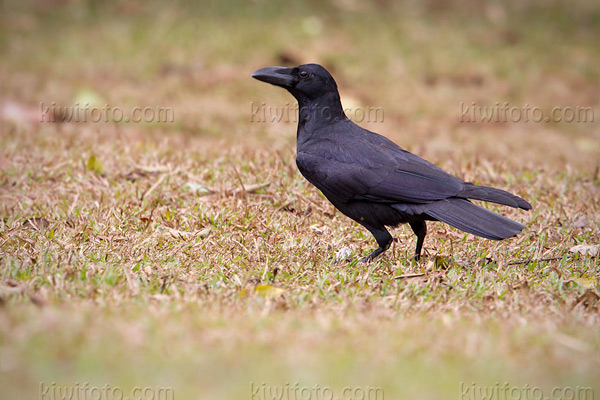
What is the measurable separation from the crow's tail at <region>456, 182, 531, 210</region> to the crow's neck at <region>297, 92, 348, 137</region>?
1.11 m

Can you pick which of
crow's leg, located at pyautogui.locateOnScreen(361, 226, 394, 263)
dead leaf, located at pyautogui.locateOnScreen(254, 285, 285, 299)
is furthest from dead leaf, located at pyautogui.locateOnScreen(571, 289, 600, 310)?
dead leaf, located at pyautogui.locateOnScreen(254, 285, 285, 299)

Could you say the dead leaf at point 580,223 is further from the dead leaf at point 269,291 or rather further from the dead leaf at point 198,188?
the dead leaf at point 198,188

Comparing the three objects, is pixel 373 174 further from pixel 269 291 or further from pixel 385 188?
pixel 269 291

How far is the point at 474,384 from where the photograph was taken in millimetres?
2666

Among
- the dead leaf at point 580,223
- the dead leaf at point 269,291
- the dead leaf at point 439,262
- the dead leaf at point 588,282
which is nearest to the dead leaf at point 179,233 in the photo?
the dead leaf at point 269,291

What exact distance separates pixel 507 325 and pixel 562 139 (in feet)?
19.3

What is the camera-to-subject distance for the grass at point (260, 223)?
275 cm

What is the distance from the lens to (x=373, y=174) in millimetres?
4289

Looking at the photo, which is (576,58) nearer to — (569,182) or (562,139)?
(562,139)

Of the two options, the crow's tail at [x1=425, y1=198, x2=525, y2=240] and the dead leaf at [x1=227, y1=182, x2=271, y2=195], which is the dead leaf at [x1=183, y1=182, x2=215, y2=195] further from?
the crow's tail at [x1=425, y1=198, x2=525, y2=240]

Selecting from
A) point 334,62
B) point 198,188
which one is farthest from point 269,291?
point 334,62

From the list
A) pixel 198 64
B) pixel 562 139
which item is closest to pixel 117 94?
pixel 198 64

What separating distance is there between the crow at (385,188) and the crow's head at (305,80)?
0.73 feet

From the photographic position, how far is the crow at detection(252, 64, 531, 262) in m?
3.98
